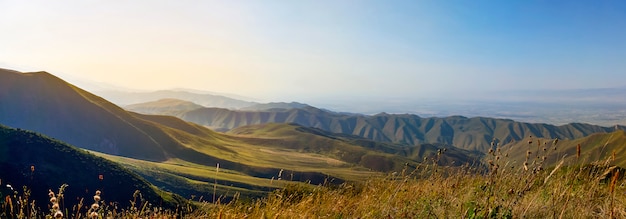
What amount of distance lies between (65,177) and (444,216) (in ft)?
313

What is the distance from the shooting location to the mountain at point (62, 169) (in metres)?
77.0

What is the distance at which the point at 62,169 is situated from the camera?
85.9 meters

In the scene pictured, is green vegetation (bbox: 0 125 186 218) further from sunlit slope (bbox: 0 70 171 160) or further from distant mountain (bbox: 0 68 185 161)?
sunlit slope (bbox: 0 70 171 160)

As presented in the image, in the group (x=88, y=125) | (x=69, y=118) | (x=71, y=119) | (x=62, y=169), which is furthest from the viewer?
(x=69, y=118)

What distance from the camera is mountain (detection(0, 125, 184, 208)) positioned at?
7700 centimetres

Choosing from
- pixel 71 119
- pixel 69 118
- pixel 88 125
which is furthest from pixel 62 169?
pixel 69 118

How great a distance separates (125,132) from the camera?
181 metres

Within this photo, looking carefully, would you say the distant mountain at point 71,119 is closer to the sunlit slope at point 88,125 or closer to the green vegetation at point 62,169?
the sunlit slope at point 88,125

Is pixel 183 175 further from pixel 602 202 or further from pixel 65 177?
pixel 602 202

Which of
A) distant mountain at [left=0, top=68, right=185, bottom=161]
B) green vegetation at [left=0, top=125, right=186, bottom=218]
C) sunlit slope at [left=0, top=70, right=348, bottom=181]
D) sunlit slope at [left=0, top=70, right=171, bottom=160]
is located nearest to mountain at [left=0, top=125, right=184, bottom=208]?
green vegetation at [left=0, top=125, right=186, bottom=218]

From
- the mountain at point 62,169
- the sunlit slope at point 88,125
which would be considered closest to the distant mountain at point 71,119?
the sunlit slope at point 88,125

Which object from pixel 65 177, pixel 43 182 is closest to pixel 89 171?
pixel 65 177

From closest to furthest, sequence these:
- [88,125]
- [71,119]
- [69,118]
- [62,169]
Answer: [62,169], [71,119], [88,125], [69,118]

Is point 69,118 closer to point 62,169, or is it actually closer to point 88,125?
point 88,125
